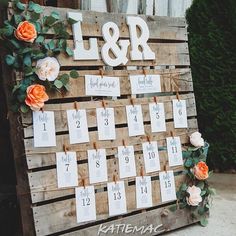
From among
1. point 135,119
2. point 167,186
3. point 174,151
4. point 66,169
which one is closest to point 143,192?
point 167,186

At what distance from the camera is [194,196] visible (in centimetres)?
304

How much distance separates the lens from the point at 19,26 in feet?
7.72

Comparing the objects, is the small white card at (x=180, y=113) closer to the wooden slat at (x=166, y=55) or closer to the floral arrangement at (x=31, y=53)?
the wooden slat at (x=166, y=55)

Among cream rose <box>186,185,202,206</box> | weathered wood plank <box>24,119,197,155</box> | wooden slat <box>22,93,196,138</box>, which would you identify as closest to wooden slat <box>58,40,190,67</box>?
wooden slat <box>22,93,196,138</box>

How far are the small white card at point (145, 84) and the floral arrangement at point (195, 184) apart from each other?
0.50m

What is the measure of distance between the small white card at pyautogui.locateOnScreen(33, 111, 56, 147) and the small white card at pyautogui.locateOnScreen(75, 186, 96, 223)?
0.38 metres

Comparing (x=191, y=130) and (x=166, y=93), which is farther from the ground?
(x=166, y=93)

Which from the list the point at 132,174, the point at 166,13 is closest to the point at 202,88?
the point at 166,13

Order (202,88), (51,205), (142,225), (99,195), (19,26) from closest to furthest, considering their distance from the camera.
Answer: (19,26) < (51,205) < (99,195) < (142,225) < (202,88)

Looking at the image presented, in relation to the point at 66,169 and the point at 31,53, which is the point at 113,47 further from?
the point at 66,169

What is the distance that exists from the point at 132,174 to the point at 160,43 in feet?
3.33

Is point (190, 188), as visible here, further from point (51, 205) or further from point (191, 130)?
point (51, 205)

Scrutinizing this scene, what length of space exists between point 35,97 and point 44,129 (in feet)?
0.76

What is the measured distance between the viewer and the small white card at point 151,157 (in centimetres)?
292
